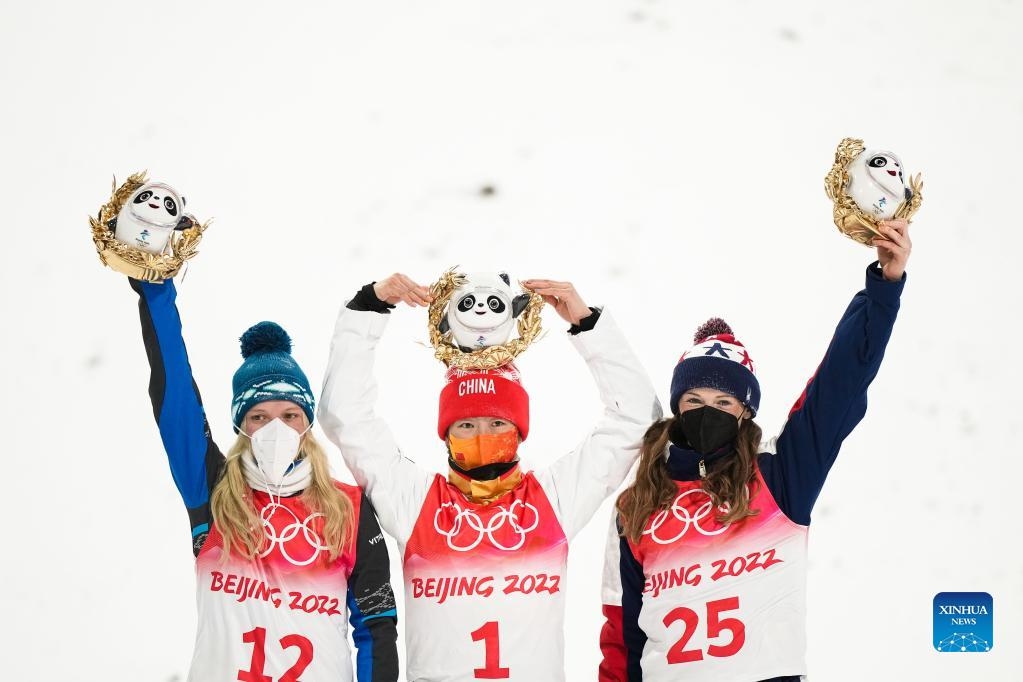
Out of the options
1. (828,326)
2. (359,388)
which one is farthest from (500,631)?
(828,326)

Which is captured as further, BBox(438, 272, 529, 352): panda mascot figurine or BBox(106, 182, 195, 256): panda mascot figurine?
BBox(438, 272, 529, 352): panda mascot figurine

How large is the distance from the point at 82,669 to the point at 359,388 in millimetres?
1440

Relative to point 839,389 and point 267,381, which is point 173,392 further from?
point 839,389

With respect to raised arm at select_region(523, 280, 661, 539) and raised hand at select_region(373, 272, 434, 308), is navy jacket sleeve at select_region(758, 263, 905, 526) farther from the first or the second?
raised hand at select_region(373, 272, 434, 308)

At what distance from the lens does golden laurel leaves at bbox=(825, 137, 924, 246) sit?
284 cm

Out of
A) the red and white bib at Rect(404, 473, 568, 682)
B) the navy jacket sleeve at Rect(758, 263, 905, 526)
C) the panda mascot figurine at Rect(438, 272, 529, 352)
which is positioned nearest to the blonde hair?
the red and white bib at Rect(404, 473, 568, 682)

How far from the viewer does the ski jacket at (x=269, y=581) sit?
2.84 metres

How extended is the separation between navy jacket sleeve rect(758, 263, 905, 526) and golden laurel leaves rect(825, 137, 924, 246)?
0.09 m

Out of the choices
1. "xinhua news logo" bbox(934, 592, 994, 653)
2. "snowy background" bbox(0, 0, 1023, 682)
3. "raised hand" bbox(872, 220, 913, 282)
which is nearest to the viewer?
"raised hand" bbox(872, 220, 913, 282)

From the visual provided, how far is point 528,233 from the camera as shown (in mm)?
4055

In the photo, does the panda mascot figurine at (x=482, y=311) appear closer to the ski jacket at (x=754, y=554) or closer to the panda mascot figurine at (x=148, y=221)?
the ski jacket at (x=754, y=554)

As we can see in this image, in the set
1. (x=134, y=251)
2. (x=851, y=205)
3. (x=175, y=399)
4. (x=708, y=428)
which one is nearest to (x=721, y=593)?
(x=708, y=428)

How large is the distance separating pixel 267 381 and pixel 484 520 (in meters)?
0.60

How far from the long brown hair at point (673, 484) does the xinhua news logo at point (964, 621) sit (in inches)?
57.2
